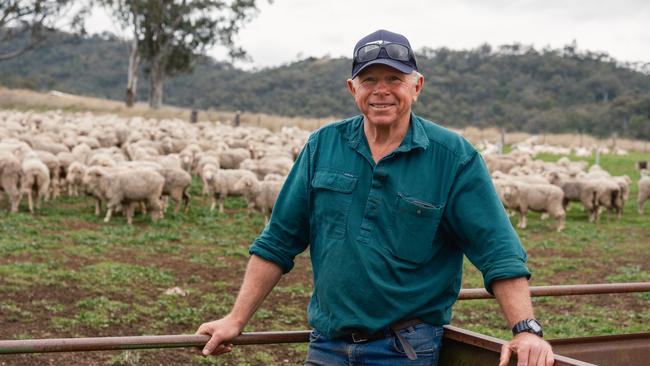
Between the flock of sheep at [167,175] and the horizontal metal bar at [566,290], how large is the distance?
12.6 metres

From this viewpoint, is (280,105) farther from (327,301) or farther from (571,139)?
(327,301)

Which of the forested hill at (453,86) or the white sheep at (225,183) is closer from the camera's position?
the white sheep at (225,183)

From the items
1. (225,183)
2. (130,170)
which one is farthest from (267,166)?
(130,170)

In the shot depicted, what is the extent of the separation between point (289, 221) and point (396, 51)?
0.82 meters

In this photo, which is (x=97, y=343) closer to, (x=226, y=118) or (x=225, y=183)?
(x=225, y=183)

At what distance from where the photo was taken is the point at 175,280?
447 inches

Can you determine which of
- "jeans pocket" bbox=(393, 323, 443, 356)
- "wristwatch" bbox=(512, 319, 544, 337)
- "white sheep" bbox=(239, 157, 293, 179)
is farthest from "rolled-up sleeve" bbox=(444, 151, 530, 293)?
"white sheep" bbox=(239, 157, 293, 179)

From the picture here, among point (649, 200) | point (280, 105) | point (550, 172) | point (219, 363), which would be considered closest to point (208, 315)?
point (219, 363)

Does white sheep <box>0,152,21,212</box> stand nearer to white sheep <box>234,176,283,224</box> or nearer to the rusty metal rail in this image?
white sheep <box>234,176,283,224</box>

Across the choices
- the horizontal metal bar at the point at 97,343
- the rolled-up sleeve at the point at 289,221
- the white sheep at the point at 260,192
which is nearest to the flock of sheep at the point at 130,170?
the white sheep at the point at 260,192

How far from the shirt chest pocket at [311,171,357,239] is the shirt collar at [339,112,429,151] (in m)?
0.16

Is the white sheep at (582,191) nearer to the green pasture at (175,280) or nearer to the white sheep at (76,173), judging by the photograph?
the green pasture at (175,280)

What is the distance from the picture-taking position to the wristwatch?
2.97m

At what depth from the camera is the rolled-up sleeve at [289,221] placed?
3.40 m
